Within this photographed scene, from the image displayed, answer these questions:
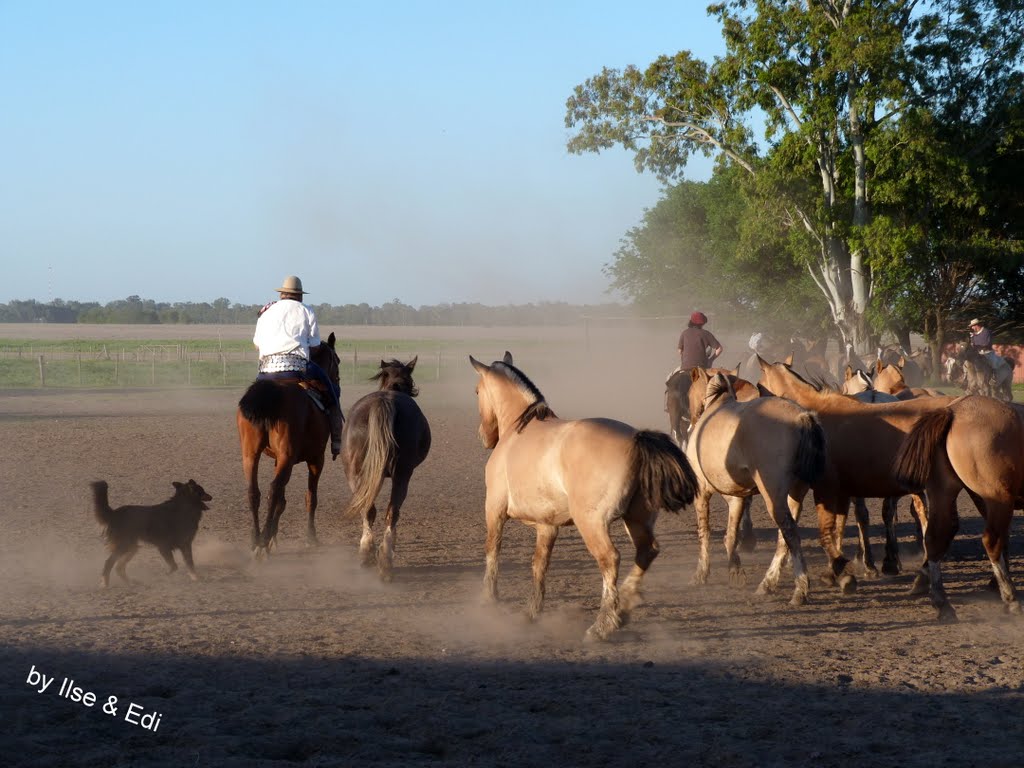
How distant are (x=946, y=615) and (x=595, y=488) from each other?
2872 millimetres

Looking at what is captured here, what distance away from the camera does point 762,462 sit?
7.80 m

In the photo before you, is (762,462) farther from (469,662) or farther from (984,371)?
(984,371)

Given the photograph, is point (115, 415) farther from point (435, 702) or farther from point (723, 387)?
point (435, 702)

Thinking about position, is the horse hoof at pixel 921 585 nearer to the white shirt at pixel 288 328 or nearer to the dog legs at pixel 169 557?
the white shirt at pixel 288 328

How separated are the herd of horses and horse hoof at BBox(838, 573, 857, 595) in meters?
0.01

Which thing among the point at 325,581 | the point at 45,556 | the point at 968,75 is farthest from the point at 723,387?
the point at 968,75

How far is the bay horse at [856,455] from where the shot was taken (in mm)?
8164

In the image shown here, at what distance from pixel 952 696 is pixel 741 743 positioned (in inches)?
60.2

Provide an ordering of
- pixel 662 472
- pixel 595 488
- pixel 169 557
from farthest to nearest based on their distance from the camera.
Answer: pixel 169 557, pixel 595 488, pixel 662 472

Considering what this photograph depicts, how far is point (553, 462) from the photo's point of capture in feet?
23.1

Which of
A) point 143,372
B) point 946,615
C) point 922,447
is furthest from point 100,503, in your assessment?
point 143,372

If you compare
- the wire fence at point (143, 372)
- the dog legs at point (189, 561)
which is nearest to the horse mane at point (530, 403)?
the dog legs at point (189, 561)

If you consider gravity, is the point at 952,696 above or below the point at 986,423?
below

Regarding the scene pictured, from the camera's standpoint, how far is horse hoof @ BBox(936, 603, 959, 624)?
7430 mm
